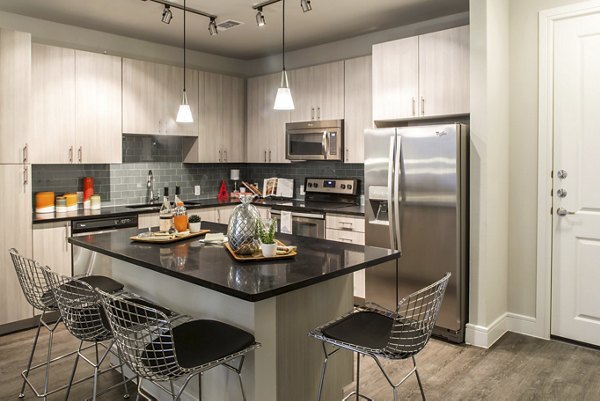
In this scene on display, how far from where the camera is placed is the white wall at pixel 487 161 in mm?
3490

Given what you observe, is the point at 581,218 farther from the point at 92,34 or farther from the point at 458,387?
the point at 92,34

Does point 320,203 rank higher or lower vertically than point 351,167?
lower

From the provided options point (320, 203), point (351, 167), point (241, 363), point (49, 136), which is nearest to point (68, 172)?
point (49, 136)

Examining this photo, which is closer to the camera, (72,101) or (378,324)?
(378,324)

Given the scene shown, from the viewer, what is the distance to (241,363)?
80.4 inches

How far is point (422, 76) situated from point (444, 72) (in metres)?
0.20

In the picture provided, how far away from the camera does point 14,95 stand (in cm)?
381

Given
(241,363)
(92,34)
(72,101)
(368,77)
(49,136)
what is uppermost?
(92,34)

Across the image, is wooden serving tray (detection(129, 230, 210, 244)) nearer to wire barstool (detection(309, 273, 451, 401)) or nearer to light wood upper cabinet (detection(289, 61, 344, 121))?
wire barstool (detection(309, 273, 451, 401))

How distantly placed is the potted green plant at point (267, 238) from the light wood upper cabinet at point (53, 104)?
2605mm

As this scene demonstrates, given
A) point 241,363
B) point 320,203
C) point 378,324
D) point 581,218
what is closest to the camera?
point 241,363

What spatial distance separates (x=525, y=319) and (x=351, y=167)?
90.9 inches

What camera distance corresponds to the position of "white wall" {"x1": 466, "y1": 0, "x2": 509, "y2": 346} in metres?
3.49

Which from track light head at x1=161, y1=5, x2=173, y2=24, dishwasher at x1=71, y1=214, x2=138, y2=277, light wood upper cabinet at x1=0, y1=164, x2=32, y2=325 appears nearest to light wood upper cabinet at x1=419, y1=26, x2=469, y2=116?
track light head at x1=161, y1=5, x2=173, y2=24
